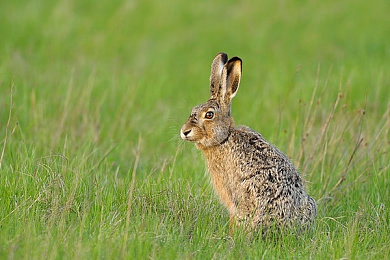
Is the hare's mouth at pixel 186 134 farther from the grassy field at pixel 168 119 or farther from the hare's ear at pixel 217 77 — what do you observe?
the hare's ear at pixel 217 77

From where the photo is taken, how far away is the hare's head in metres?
6.20

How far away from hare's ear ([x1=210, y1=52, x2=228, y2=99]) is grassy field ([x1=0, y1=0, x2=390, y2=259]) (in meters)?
0.43

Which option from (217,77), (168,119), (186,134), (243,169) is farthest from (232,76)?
(168,119)

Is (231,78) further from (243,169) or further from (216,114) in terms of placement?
(243,169)

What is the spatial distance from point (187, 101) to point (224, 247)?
500 cm

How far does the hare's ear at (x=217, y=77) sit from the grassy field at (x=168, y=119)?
1.40 ft

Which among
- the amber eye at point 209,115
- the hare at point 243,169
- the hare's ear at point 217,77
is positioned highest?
the hare's ear at point 217,77

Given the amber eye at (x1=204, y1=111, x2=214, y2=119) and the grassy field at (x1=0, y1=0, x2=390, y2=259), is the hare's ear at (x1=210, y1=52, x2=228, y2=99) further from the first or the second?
the grassy field at (x1=0, y1=0, x2=390, y2=259)

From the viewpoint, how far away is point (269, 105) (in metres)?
10.4

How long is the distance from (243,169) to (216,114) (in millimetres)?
514

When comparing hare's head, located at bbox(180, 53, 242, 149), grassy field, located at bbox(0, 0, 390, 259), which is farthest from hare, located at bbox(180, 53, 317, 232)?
grassy field, located at bbox(0, 0, 390, 259)

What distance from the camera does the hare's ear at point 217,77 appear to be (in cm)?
647

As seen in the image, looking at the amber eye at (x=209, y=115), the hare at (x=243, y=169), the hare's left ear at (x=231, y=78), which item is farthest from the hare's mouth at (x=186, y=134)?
the hare's left ear at (x=231, y=78)

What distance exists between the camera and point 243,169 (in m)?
6.14
